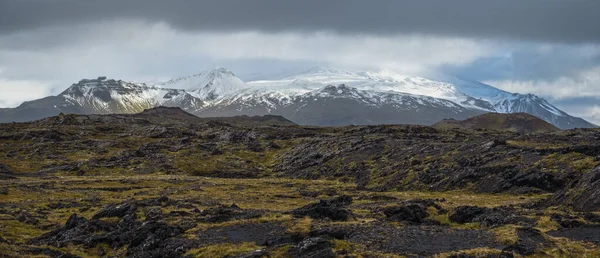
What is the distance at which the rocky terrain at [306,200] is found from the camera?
53.6 meters

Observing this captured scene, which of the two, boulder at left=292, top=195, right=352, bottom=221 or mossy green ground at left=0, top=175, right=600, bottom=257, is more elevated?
boulder at left=292, top=195, right=352, bottom=221

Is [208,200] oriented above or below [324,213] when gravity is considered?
below

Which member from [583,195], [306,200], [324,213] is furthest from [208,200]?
[583,195]

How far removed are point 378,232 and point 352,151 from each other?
94813 millimetres

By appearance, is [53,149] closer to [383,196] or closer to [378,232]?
[383,196]

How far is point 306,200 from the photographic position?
9519 centimetres

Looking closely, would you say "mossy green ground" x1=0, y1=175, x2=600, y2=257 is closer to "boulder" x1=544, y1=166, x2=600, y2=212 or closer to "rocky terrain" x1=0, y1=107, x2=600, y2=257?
"rocky terrain" x1=0, y1=107, x2=600, y2=257

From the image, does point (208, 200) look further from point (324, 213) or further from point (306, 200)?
point (324, 213)

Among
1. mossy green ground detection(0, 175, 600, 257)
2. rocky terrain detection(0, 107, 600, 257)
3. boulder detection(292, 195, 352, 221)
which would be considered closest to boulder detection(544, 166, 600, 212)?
rocky terrain detection(0, 107, 600, 257)

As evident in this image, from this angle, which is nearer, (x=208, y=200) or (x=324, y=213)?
(x=324, y=213)

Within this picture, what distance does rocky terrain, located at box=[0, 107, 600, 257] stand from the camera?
176ft

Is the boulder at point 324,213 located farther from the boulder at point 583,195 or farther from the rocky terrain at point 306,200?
the boulder at point 583,195

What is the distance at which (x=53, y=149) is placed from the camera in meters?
175

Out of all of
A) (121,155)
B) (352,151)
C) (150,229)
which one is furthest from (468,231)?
(121,155)
